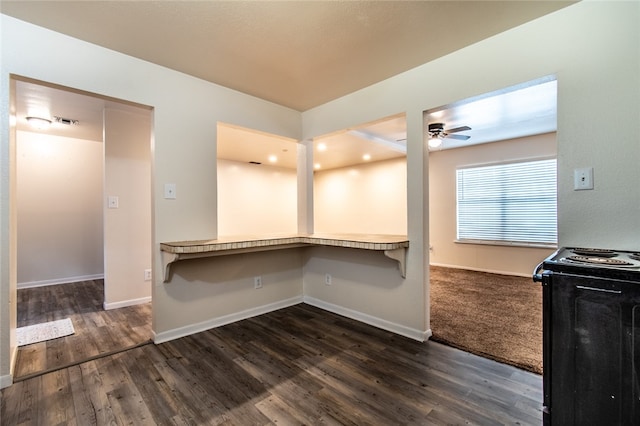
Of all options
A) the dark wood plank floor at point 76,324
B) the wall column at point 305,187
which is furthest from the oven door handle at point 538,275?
the dark wood plank floor at point 76,324

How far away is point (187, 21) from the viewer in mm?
1791

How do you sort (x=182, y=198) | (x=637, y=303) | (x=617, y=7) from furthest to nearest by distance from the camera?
(x=182, y=198), (x=617, y=7), (x=637, y=303)

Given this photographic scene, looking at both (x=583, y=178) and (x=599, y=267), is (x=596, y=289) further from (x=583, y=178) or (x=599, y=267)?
(x=583, y=178)

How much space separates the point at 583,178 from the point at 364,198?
187 inches

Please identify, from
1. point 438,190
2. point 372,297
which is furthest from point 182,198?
point 438,190

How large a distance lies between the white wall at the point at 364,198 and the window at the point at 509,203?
1.10 metres

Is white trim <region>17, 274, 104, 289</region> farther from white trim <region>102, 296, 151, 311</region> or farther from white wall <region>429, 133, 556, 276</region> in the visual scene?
white wall <region>429, 133, 556, 276</region>

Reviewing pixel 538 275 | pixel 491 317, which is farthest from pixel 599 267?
pixel 491 317

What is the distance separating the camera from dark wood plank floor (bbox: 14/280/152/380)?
219 centimetres

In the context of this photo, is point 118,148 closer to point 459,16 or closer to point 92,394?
point 92,394

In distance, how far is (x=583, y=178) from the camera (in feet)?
5.46

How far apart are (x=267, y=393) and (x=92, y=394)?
1060mm

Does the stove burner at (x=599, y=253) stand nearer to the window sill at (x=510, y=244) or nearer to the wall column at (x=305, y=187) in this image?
the wall column at (x=305, y=187)

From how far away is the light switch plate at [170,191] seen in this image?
2.42 m
